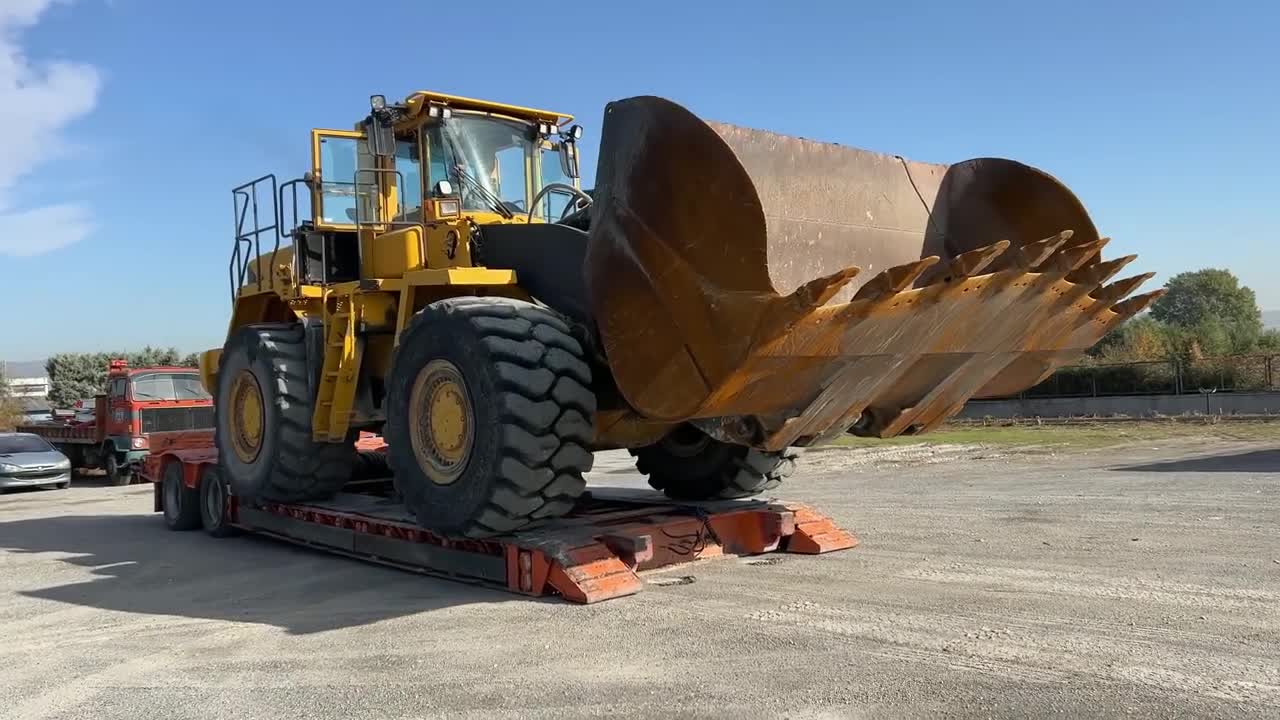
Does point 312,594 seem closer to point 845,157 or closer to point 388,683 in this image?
point 388,683

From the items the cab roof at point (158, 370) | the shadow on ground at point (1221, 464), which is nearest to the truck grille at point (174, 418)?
the cab roof at point (158, 370)

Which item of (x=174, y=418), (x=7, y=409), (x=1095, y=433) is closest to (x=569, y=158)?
(x=174, y=418)

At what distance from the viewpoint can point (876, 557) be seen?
25.1 ft

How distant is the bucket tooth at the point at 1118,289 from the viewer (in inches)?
243

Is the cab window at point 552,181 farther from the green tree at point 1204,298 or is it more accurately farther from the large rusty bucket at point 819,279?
the green tree at point 1204,298

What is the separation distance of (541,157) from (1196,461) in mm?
10304

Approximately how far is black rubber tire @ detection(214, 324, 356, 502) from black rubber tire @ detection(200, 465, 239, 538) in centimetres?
119

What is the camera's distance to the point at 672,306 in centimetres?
573

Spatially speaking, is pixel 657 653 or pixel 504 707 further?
pixel 657 653

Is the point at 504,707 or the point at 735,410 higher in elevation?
the point at 735,410

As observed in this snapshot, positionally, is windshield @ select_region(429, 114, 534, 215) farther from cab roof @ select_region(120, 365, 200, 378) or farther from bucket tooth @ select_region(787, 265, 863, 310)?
cab roof @ select_region(120, 365, 200, 378)

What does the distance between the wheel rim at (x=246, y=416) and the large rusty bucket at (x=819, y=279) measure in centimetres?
439

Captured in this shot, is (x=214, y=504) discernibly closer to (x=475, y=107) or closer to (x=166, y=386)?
(x=475, y=107)

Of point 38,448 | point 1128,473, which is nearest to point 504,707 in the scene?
point 1128,473
